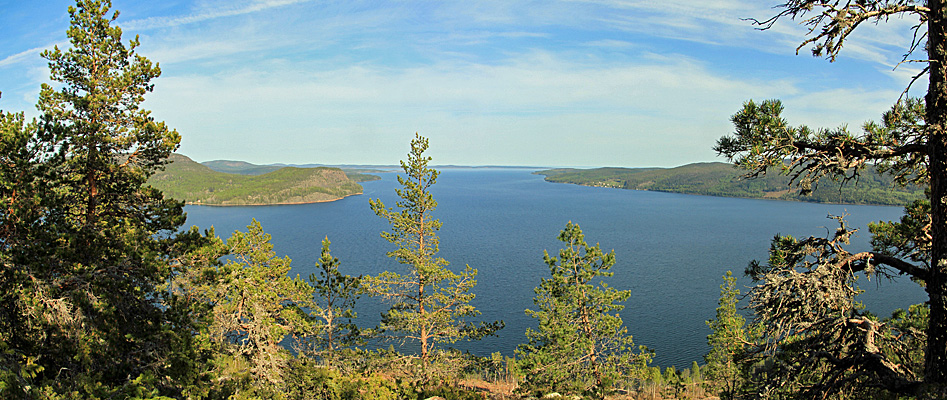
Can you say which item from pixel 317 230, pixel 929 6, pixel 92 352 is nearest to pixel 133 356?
pixel 92 352

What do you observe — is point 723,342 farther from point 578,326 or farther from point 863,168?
point 863,168

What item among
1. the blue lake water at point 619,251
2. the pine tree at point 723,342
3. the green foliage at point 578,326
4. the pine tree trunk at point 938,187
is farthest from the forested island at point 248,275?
the pine tree at point 723,342

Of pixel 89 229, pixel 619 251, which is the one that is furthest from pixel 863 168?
pixel 619 251

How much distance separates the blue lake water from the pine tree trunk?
2.12ft

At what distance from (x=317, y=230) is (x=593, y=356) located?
85192mm

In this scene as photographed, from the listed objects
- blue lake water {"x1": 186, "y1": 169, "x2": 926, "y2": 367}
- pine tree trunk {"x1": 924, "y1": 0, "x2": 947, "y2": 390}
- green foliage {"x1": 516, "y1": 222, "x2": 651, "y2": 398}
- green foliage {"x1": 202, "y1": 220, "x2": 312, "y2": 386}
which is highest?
pine tree trunk {"x1": 924, "y1": 0, "x2": 947, "y2": 390}

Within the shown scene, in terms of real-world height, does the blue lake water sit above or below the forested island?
below

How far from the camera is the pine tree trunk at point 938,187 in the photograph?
4898 millimetres

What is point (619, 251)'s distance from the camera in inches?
2874

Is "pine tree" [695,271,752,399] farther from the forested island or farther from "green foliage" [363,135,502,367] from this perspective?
"green foliage" [363,135,502,367]

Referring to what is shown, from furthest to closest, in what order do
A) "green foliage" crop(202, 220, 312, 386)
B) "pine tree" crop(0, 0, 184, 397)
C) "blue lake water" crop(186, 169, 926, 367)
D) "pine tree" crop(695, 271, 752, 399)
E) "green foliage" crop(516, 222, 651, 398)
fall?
"blue lake water" crop(186, 169, 926, 367) < "pine tree" crop(695, 271, 752, 399) < "green foliage" crop(516, 222, 651, 398) < "green foliage" crop(202, 220, 312, 386) < "pine tree" crop(0, 0, 184, 397)

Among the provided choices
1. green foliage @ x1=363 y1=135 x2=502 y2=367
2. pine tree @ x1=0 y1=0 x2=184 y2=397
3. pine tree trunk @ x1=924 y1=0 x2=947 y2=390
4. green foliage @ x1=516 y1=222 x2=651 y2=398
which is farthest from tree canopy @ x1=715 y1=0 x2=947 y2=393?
green foliage @ x1=516 y1=222 x2=651 y2=398

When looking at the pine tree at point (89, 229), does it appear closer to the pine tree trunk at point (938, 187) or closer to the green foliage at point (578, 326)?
the pine tree trunk at point (938, 187)

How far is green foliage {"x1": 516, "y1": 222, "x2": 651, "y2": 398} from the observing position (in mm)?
21230
